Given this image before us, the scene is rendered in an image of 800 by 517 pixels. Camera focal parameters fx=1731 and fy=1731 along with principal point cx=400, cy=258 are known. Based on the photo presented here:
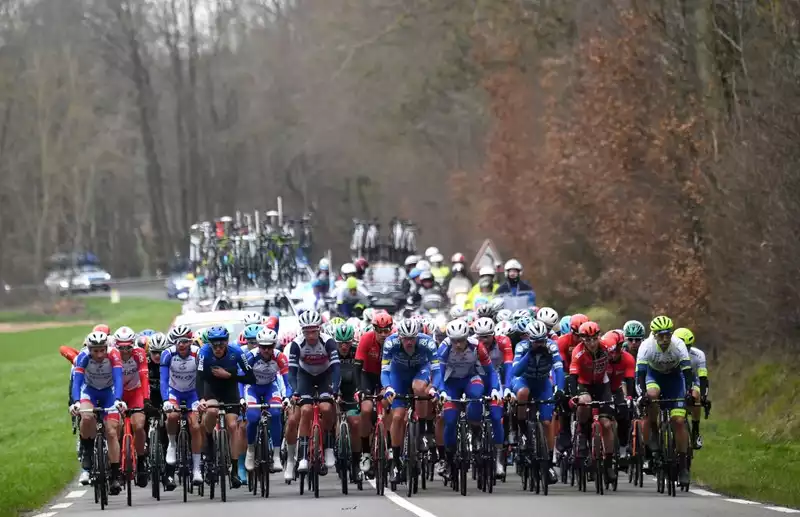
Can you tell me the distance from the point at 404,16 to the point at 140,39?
45.8 m

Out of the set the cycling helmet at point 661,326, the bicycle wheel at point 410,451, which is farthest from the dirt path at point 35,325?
the cycling helmet at point 661,326

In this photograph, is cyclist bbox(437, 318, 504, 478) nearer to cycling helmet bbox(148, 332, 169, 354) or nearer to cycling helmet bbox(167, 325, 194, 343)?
cycling helmet bbox(167, 325, 194, 343)

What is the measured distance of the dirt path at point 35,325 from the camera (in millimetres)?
65062

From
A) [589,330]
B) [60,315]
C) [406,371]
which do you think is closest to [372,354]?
[406,371]

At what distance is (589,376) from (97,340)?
5.17 m

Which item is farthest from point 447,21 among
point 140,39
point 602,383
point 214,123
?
point 214,123

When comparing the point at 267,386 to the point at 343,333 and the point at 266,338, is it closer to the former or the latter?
the point at 266,338

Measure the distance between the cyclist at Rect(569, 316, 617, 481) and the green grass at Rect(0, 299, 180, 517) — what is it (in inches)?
229

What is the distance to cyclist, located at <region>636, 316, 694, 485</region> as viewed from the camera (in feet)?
57.9

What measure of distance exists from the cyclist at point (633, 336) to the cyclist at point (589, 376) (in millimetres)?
685

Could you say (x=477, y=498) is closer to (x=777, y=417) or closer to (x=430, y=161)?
(x=777, y=417)

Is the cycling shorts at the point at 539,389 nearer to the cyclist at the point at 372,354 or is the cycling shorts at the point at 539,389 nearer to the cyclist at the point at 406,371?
the cyclist at the point at 406,371

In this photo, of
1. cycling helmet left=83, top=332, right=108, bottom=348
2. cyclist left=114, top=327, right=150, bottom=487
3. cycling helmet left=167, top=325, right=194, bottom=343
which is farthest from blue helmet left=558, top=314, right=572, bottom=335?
cycling helmet left=83, top=332, right=108, bottom=348

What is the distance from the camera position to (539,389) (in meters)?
18.7
